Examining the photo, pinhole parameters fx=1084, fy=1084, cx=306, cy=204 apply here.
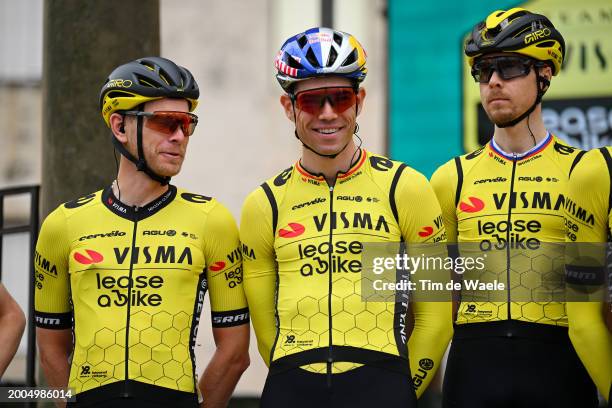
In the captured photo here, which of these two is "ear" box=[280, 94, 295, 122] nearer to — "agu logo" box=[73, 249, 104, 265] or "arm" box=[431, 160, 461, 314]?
"arm" box=[431, 160, 461, 314]

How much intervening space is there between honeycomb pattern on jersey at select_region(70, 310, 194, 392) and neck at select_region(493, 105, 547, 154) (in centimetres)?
216

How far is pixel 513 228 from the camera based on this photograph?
19.7 ft

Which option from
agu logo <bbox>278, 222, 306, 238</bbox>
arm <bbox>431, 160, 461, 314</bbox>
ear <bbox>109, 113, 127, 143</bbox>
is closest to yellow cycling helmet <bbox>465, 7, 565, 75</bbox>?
arm <bbox>431, 160, 461, 314</bbox>

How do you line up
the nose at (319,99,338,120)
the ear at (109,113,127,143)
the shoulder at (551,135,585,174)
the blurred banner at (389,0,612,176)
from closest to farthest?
the nose at (319,99,338,120), the ear at (109,113,127,143), the shoulder at (551,135,585,174), the blurred banner at (389,0,612,176)

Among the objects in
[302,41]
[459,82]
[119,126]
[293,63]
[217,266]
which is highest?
[459,82]

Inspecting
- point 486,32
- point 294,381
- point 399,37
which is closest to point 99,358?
point 294,381

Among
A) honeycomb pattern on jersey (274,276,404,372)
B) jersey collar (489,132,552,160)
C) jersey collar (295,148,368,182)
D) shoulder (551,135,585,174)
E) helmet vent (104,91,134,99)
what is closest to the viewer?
honeycomb pattern on jersey (274,276,404,372)

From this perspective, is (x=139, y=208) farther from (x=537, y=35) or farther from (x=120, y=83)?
(x=537, y=35)

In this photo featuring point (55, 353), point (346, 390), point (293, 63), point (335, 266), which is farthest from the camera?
point (55, 353)

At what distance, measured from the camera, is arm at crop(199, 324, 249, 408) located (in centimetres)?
582

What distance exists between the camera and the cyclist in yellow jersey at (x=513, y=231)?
19.3 feet

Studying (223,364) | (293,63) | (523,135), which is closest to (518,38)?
(523,135)

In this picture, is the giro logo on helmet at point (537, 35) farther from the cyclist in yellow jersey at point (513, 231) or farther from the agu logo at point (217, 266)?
the agu logo at point (217, 266)

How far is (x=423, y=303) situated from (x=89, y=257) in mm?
1773
